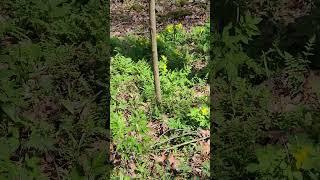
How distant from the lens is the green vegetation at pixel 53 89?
371 cm

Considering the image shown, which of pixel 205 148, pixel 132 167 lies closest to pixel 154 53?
pixel 205 148

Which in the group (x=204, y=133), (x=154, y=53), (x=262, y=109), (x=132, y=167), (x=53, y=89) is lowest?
(x=132, y=167)

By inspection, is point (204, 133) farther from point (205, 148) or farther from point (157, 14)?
point (157, 14)

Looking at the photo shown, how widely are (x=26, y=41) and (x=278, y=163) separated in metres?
2.96

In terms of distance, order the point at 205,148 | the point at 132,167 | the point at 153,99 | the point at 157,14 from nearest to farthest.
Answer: the point at 132,167 → the point at 205,148 → the point at 153,99 → the point at 157,14

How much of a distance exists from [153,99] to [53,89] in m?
0.89

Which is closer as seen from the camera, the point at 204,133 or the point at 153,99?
the point at 204,133

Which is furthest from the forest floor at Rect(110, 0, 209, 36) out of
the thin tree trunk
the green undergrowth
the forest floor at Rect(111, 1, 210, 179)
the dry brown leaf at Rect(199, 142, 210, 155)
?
the dry brown leaf at Rect(199, 142, 210, 155)

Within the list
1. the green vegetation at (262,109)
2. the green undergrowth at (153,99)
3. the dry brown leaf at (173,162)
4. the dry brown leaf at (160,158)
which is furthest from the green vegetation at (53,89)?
→ the green vegetation at (262,109)

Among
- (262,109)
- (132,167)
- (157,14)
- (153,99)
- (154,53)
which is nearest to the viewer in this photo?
(132,167)

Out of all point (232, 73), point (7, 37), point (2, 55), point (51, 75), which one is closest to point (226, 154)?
point (232, 73)

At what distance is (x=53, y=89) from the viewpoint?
4.48 m

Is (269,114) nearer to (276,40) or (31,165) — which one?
(276,40)

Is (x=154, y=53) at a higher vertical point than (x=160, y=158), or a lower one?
higher
